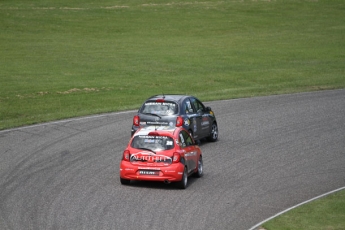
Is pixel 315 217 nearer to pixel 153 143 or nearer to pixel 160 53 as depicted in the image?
pixel 153 143

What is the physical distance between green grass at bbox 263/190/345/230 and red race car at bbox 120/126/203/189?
3274mm

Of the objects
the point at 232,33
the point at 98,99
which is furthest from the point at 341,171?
the point at 232,33

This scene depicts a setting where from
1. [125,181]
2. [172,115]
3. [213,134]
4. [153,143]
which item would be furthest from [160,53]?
[125,181]

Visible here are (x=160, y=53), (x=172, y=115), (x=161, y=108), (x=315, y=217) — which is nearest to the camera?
(x=315, y=217)

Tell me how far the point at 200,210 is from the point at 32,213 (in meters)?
3.65

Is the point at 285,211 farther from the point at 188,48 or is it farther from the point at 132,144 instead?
the point at 188,48

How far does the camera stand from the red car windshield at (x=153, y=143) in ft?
60.3

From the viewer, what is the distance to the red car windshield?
60.3 ft

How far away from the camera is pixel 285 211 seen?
16.1m

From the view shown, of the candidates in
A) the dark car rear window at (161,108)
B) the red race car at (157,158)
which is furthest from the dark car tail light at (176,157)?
the dark car rear window at (161,108)

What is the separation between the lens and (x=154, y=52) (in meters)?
51.3

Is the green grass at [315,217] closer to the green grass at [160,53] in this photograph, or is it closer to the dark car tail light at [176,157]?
the green grass at [160,53]

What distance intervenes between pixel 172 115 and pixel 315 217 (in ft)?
26.2

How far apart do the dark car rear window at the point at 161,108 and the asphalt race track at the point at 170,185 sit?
1.56 m
